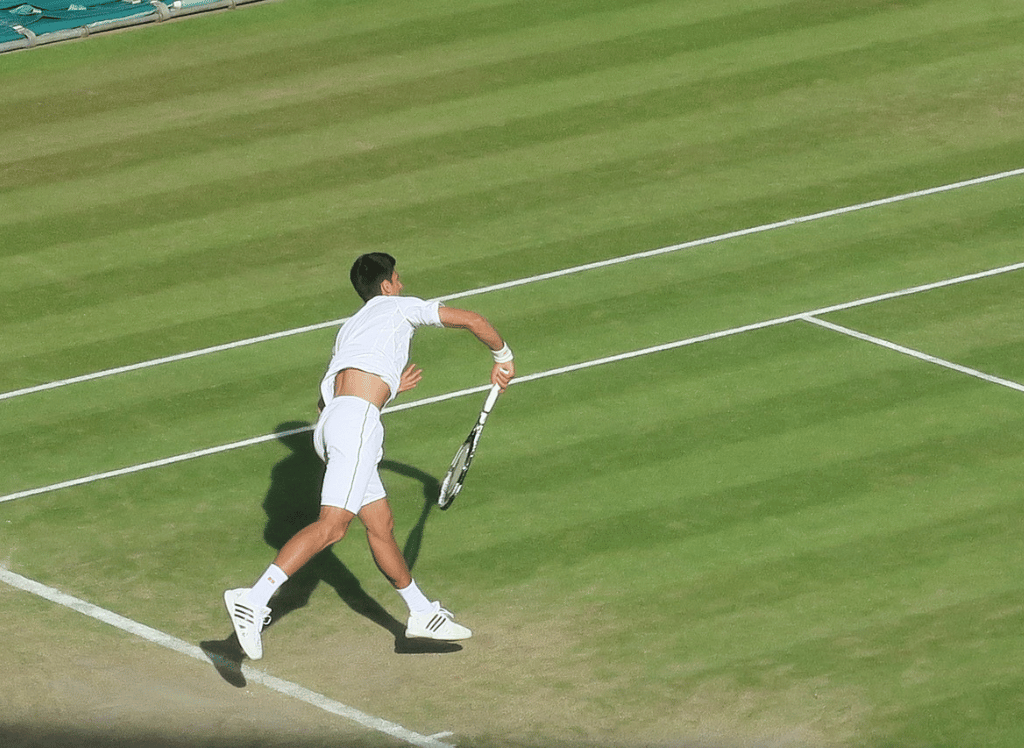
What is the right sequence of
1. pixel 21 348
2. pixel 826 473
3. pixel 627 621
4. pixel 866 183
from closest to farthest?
pixel 627 621, pixel 826 473, pixel 21 348, pixel 866 183

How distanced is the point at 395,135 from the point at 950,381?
312 inches

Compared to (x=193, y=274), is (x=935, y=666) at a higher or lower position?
lower

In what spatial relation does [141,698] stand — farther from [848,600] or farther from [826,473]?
[826,473]

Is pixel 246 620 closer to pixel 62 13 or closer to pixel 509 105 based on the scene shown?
pixel 509 105

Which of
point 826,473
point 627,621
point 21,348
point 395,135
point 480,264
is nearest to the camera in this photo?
point 627,621

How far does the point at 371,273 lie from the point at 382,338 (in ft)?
1.60

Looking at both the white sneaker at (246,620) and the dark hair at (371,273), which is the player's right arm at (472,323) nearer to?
the dark hair at (371,273)

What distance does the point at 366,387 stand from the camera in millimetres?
10117

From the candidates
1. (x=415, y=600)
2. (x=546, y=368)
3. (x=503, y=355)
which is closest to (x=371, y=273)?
(x=503, y=355)

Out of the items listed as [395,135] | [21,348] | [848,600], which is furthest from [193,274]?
A: [848,600]

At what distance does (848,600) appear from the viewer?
10.5 m

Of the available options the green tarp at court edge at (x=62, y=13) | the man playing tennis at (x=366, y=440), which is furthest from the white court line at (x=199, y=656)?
the green tarp at court edge at (x=62, y=13)

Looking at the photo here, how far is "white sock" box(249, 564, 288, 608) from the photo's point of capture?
9.54 metres

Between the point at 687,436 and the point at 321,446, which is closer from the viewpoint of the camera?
the point at 321,446
